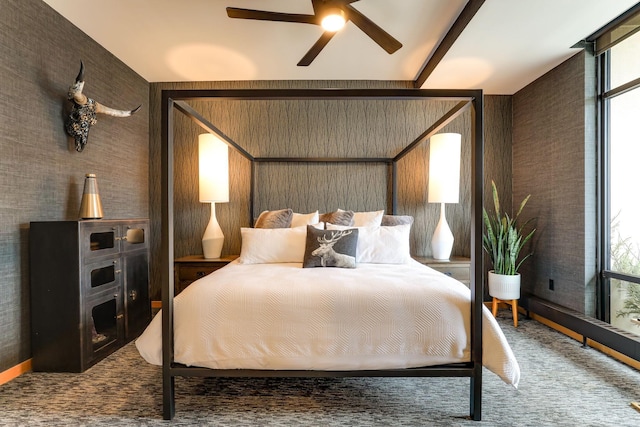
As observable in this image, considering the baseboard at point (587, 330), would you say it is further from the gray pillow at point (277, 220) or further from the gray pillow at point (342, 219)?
the gray pillow at point (277, 220)

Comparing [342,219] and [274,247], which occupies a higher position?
[342,219]

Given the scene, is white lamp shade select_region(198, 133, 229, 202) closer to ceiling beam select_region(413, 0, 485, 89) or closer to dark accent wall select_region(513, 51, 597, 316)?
ceiling beam select_region(413, 0, 485, 89)

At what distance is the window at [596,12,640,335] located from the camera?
2.44 m

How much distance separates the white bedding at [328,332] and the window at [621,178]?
1657mm

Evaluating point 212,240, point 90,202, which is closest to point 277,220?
point 212,240

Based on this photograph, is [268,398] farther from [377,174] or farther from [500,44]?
[500,44]

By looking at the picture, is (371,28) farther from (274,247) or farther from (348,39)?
(274,247)

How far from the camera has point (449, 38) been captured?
271 centimetres

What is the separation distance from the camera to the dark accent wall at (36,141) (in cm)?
210

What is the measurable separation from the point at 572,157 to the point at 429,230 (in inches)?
56.9

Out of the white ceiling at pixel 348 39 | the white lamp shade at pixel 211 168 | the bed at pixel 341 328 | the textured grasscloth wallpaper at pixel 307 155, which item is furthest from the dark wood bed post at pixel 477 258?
the white lamp shade at pixel 211 168

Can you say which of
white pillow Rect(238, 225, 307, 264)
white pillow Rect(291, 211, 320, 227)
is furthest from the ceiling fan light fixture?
white pillow Rect(291, 211, 320, 227)

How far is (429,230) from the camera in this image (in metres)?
3.77

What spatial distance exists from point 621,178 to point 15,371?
440 cm
